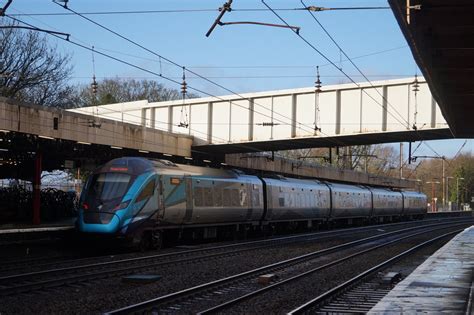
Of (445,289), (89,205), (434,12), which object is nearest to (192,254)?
(89,205)

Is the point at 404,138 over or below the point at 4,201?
over

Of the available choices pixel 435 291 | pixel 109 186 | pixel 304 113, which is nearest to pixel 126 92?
pixel 304 113

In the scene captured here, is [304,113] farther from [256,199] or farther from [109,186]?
[109,186]

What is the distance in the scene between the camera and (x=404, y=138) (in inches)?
1324

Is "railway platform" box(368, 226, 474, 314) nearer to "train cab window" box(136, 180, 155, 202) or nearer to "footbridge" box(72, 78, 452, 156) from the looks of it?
"train cab window" box(136, 180, 155, 202)

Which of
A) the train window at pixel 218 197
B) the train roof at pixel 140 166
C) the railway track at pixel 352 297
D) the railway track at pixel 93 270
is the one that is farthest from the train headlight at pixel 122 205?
the railway track at pixel 352 297

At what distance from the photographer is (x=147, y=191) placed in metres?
20.7

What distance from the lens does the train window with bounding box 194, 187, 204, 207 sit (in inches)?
934

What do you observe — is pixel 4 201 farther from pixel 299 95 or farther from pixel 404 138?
pixel 404 138

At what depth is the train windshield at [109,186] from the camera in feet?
66.2

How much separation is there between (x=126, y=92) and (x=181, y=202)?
150ft

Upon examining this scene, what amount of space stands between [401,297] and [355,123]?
22.1 metres

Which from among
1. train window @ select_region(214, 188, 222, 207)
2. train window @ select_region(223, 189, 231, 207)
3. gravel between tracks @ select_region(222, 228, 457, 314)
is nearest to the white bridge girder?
train window @ select_region(223, 189, 231, 207)

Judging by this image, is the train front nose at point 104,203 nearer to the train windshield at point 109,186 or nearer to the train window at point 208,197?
the train windshield at point 109,186
